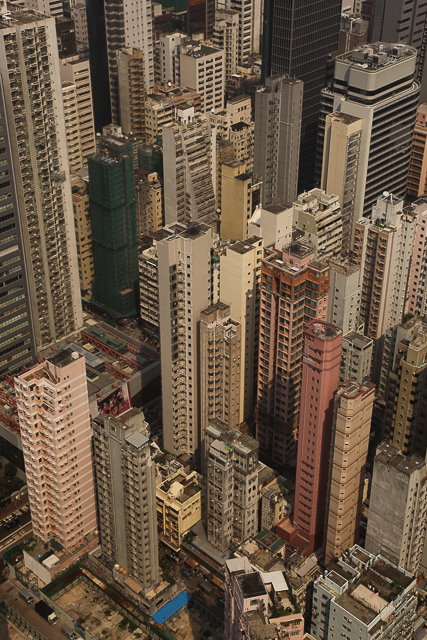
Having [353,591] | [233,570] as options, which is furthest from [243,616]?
[353,591]

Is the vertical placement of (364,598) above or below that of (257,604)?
below

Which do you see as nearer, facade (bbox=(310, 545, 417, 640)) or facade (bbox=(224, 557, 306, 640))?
facade (bbox=(224, 557, 306, 640))

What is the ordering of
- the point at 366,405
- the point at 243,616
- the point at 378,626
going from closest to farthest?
the point at 243,616 < the point at 378,626 < the point at 366,405

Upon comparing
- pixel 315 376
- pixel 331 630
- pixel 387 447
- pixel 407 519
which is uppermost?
pixel 315 376

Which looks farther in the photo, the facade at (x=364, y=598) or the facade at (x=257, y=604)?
the facade at (x=364, y=598)

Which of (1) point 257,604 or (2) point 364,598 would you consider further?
(2) point 364,598

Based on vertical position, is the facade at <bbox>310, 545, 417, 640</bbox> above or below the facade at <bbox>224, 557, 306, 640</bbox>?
below

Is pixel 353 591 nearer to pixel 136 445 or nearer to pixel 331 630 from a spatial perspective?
pixel 331 630

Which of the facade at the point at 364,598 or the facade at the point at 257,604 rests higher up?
the facade at the point at 257,604
